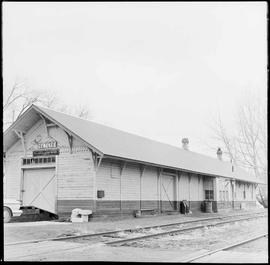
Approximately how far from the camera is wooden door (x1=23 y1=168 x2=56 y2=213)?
68.9ft

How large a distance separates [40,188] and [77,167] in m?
2.63

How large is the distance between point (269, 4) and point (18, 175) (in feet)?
64.3

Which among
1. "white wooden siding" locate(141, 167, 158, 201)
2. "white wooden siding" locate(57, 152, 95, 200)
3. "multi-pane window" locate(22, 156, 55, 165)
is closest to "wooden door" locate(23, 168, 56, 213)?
"multi-pane window" locate(22, 156, 55, 165)

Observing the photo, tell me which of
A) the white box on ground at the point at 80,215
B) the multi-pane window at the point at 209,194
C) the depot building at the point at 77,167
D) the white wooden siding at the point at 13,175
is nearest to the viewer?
the white box on ground at the point at 80,215

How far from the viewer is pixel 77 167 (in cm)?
2019

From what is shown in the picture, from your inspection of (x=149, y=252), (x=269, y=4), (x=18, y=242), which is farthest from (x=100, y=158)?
(x=269, y=4)

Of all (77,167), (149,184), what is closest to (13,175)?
(77,167)

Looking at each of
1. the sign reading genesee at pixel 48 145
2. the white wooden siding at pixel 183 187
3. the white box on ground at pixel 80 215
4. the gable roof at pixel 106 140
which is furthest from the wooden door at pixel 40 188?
the white wooden siding at pixel 183 187

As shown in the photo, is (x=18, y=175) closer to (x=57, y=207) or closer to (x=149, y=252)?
(x=57, y=207)

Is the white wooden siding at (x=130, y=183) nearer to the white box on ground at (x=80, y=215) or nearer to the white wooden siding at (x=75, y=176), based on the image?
the white wooden siding at (x=75, y=176)

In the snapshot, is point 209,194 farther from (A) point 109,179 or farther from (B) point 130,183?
(A) point 109,179

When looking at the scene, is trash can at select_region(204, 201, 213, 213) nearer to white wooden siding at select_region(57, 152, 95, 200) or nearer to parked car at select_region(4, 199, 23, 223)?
white wooden siding at select_region(57, 152, 95, 200)

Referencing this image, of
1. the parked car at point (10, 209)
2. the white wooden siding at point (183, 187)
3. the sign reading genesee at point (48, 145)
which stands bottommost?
the parked car at point (10, 209)

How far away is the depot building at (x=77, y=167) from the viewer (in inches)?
779
